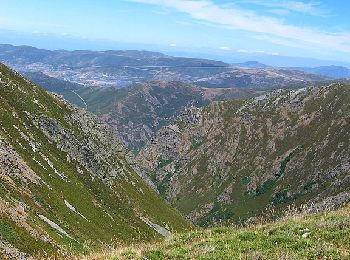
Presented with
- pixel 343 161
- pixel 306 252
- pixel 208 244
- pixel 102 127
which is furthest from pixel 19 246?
pixel 343 161

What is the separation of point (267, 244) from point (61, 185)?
6616 centimetres

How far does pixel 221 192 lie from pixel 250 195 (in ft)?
51.1

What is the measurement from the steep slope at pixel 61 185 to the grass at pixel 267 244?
64.1 feet

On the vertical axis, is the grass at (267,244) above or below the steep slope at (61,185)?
above

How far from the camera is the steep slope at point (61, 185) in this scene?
161 ft

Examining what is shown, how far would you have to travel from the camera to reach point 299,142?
197 metres

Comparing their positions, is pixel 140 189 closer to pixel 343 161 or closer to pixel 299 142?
pixel 343 161

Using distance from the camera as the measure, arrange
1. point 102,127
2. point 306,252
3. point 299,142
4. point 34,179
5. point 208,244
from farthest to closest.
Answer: point 299,142 < point 102,127 < point 34,179 < point 208,244 < point 306,252

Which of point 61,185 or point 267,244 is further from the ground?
point 267,244

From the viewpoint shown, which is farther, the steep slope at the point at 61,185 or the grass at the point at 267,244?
the steep slope at the point at 61,185

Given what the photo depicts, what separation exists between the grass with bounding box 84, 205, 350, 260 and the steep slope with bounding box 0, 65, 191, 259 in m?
19.5

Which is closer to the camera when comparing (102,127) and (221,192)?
(102,127)

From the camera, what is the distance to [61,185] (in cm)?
8025

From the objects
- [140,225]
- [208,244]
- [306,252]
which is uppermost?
[306,252]
